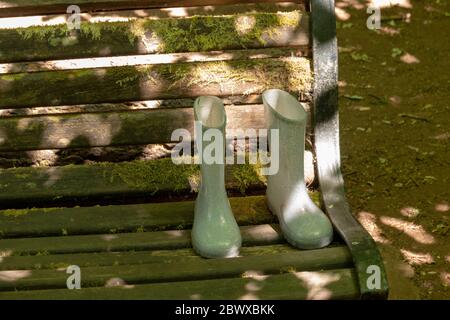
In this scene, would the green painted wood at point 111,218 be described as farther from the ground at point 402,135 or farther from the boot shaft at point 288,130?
the ground at point 402,135

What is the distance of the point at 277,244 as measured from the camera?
123 inches

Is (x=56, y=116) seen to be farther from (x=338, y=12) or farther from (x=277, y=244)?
(x=338, y=12)

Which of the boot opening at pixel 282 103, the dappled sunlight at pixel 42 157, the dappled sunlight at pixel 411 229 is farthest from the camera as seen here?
the dappled sunlight at pixel 411 229

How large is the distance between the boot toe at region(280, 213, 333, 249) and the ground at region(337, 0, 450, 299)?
0.67 metres

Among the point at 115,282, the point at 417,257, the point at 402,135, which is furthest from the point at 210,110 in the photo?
the point at 402,135

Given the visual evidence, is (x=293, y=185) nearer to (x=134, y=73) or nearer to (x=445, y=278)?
(x=134, y=73)

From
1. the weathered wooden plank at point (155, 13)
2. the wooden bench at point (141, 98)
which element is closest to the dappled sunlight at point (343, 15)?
the weathered wooden plank at point (155, 13)

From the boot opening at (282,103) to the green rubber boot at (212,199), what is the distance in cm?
25

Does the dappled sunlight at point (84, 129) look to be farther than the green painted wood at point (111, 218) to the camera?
Yes

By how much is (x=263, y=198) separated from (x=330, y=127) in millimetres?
488

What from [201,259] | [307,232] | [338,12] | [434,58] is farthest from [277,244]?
[338,12]

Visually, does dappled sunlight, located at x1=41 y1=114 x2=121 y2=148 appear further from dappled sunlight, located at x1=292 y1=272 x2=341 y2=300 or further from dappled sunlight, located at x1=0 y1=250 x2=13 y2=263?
dappled sunlight, located at x1=292 y1=272 x2=341 y2=300

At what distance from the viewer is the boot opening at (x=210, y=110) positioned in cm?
311

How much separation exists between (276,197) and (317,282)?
0.59m
